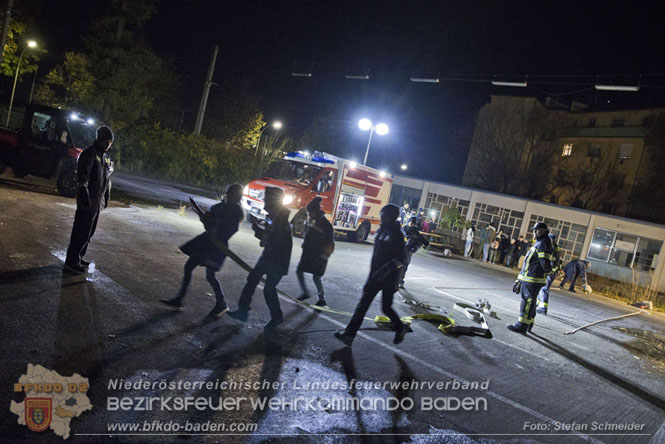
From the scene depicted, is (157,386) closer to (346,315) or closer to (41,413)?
(41,413)

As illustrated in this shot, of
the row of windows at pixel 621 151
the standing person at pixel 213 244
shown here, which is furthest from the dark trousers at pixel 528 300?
the row of windows at pixel 621 151

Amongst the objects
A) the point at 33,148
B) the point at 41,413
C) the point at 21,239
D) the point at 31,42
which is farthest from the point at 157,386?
the point at 31,42

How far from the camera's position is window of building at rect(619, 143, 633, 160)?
130 ft

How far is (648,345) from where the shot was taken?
9.38 meters

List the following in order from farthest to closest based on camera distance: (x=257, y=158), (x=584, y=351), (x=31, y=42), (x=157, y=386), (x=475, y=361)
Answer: (x=257, y=158)
(x=31, y=42)
(x=584, y=351)
(x=475, y=361)
(x=157, y=386)

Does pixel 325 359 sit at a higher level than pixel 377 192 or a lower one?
lower

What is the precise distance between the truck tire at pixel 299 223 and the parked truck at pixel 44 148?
671 centimetres

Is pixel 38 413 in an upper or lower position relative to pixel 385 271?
lower

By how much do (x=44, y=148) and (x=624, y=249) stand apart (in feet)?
103

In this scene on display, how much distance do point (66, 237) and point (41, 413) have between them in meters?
5.67

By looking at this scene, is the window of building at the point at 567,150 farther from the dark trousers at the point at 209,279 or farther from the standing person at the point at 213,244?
the dark trousers at the point at 209,279

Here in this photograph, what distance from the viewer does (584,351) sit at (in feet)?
24.9

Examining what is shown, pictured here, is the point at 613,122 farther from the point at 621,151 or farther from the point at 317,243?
the point at 317,243

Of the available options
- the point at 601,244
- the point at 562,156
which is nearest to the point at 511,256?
the point at 601,244
